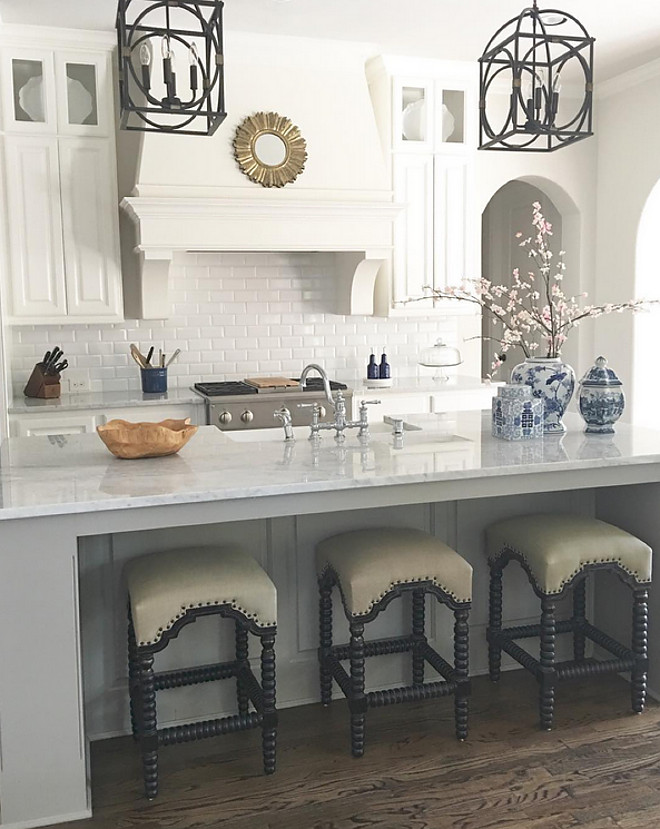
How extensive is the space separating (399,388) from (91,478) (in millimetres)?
3000

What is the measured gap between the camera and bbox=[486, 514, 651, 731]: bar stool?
3.07 meters

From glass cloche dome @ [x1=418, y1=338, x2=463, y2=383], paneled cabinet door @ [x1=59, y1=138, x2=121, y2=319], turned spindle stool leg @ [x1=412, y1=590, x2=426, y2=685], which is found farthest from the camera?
glass cloche dome @ [x1=418, y1=338, x2=463, y2=383]

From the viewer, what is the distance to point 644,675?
3182 mm

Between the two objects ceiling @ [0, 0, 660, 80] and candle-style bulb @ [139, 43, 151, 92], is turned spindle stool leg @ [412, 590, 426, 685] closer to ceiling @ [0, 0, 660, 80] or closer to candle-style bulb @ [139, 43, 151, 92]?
candle-style bulb @ [139, 43, 151, 92]

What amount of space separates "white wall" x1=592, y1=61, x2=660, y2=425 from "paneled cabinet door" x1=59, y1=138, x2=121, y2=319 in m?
3.43

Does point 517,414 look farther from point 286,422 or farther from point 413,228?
point 413,228

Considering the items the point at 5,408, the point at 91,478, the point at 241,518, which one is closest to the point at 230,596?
the point at 241,518

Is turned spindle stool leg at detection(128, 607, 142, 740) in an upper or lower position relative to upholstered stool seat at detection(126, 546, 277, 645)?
lower

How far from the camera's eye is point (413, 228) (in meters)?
5.71

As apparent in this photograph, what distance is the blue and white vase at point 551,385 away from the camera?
3.46 m

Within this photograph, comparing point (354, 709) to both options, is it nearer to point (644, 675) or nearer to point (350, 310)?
point (644, 675)

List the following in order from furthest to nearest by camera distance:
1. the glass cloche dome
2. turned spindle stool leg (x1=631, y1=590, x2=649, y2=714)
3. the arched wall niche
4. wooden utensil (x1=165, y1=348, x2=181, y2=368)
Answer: the arched wall niche → the glass cloche dome → wooden utensil (x1=165, y1=348, x2=181, y2=368) → turned spindle stool leg (x1=631, y1=590, x2=649, y2=714)

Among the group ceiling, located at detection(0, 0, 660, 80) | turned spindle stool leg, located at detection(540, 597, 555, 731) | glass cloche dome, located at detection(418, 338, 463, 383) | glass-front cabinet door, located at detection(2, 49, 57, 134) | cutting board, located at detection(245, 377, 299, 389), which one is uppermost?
ceiling, located at detection(0, 0, 660, 80)

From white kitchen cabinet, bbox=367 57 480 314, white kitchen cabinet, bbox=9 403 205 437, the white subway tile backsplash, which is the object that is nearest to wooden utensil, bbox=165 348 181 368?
Result: the white subway tile backsplash
